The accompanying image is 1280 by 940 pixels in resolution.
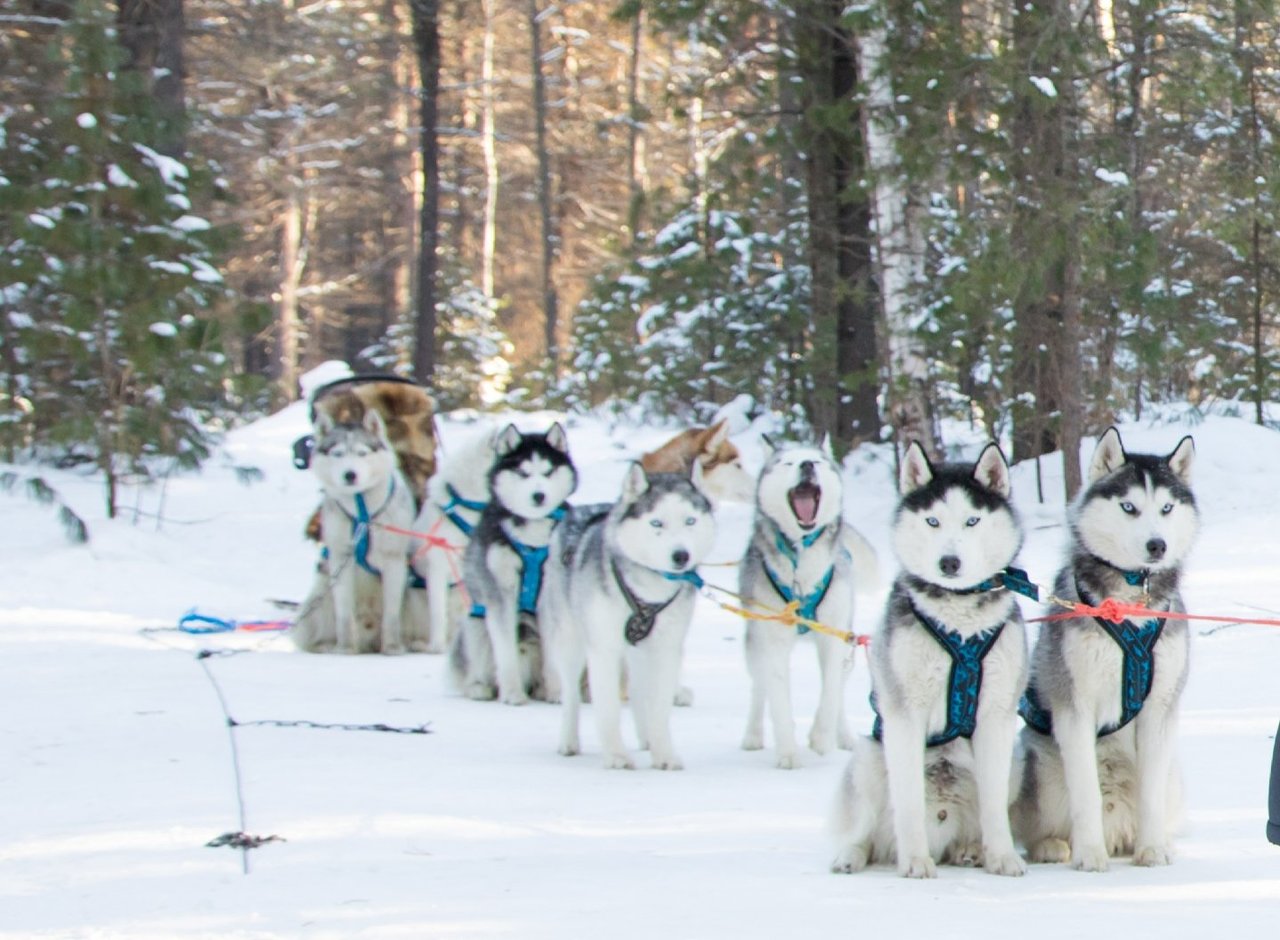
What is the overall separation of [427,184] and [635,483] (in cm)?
1541

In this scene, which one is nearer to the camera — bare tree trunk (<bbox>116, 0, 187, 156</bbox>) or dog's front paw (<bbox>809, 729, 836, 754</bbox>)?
dog's front paw (<bbox>809, 729, 836, 754</bbox>)

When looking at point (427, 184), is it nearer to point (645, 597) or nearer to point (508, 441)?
point (508, 441)

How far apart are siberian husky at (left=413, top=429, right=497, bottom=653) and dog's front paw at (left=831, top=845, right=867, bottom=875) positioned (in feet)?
14.6

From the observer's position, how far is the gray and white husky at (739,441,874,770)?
6441 mm

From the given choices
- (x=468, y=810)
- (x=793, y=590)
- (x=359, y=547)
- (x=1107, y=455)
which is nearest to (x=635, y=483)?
(x=793, y=590)

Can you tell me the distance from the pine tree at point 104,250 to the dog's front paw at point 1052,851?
10337mm

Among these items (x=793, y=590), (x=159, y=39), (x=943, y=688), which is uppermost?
(x=159, y=39)

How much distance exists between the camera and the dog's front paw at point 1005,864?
417 cm

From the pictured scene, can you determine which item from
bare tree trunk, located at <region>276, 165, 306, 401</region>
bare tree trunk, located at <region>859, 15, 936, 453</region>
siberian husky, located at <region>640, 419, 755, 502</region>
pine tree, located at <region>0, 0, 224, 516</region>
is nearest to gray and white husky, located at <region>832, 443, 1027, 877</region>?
siberian husky, located at <region>640, 419, 755, 502</region>

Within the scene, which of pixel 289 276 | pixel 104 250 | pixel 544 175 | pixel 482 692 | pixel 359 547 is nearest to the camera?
pixel 482 692

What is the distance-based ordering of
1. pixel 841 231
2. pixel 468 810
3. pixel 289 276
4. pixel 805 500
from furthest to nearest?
pixel 289 276 < pixel 841 231 < pixel 805 500 < pixel 468 810

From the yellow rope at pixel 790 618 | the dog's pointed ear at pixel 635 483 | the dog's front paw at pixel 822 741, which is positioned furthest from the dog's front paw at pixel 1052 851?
the dog's pointed ear at pixel 635 483

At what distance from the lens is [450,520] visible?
937 cm

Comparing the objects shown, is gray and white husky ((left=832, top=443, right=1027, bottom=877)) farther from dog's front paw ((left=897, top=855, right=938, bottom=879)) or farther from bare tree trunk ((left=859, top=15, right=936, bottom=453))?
bare tree trunk ((left=859, top=15, right=936, bottom=453))
